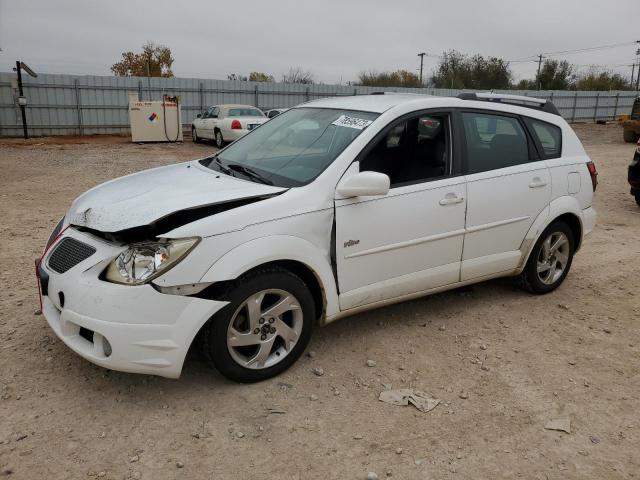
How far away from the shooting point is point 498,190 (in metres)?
4.23

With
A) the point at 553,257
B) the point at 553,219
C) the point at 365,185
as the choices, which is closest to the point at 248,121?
the point at 553,257

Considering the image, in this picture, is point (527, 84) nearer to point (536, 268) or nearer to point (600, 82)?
point (600, 82)

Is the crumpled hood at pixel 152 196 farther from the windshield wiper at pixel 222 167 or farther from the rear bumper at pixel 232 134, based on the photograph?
the rear bumper at pixel 232 134

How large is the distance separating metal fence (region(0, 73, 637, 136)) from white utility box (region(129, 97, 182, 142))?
3.92 m

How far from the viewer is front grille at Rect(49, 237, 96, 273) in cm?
311

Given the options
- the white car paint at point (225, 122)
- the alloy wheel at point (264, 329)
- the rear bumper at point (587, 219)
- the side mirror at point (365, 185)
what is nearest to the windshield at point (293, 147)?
the side mirror at point (365, 185)

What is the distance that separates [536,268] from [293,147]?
7.95 ft

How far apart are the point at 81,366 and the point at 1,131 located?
2171 cm

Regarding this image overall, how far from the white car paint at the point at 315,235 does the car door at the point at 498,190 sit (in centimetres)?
1

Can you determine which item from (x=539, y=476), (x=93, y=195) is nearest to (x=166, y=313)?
(x=93, y=195)

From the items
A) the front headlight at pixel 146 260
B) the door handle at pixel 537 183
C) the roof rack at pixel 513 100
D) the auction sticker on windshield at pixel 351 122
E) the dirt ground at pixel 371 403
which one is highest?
the roof rack at pixel 513 100

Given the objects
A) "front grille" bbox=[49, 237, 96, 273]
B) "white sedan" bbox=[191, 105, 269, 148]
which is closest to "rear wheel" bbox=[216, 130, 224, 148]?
"white sedan" bbox=[191, 105, 269, 148]

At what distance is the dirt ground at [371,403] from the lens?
2.66 m

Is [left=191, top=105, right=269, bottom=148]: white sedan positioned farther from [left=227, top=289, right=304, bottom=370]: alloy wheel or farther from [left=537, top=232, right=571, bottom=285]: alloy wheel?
[left=227, top=289, right=304, bottom=370]: alloy wheel
